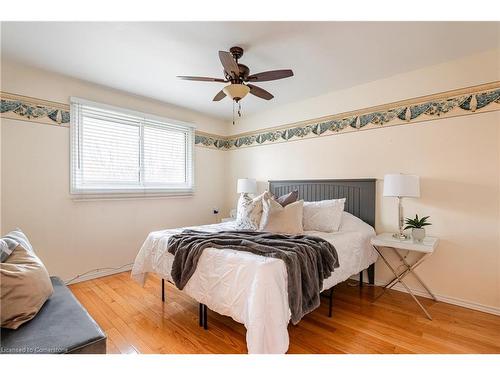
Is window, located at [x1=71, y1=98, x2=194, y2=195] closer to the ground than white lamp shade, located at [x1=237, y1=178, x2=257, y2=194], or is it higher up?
higher up

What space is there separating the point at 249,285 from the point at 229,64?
1710mm

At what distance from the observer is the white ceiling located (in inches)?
81.7

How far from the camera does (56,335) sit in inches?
46.6

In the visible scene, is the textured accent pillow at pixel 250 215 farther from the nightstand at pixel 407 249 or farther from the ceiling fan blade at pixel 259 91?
the nightstand at pixel 407 249

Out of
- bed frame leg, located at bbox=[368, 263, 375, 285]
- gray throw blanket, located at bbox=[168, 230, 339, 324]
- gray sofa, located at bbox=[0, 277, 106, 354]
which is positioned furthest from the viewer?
bed frame leg, located at bbox=[368, 263, 375, 285]

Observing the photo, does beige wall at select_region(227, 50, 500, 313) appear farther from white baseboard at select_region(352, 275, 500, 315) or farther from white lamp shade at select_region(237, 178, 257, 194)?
white lamp shade at select_region(237, 178, 257, 194)

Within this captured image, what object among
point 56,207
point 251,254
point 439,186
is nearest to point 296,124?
point 439,186

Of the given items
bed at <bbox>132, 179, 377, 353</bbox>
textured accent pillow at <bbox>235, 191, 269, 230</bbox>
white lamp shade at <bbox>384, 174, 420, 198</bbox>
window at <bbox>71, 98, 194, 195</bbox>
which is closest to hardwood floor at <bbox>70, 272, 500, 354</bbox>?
bed at <bbox>132, 179, 377, 353</bbox>

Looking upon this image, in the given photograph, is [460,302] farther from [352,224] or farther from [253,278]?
[253,278]

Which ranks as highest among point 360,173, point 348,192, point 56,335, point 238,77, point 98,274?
point 238,77

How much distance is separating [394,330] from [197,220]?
3.18 m

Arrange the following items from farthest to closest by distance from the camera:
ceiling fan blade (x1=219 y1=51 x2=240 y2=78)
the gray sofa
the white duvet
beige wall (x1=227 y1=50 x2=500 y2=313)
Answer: beige wall (x1=227 y1=50 x2=500 y2=313)
ceiling fan blade (x1=219 y1=51 x2=240 y2=78)
the white duvet
the gray sofa

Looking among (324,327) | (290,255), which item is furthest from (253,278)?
(324,327)

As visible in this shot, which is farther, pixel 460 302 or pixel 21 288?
pixel 460 302
